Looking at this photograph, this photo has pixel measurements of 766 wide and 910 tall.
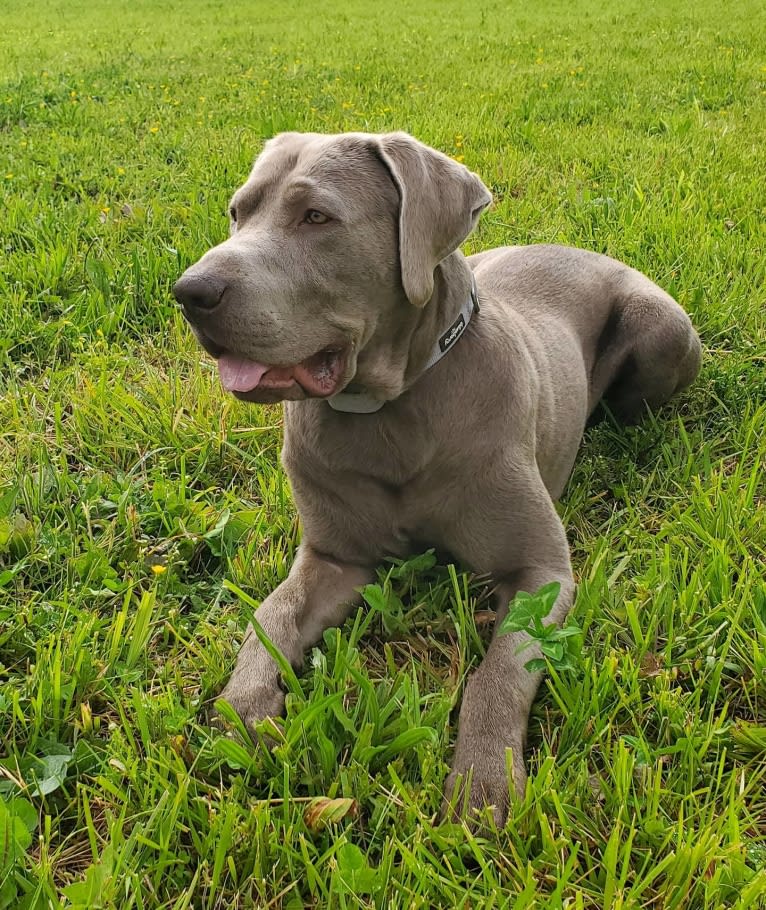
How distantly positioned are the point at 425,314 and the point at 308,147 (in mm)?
535

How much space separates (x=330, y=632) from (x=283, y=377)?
0.66 m

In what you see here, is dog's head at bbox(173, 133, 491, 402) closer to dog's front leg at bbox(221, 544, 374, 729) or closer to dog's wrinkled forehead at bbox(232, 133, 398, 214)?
dog's wrinkled forehead at bbox(232, 133, 398, 214)

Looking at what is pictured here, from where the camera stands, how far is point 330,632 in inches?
88.1

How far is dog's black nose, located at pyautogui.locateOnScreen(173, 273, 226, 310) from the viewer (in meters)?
1.92

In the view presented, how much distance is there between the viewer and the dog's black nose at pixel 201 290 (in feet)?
6.31

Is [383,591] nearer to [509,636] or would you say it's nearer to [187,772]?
[509,636]

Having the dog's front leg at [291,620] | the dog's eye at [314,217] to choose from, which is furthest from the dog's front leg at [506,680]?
the dog's eye at [314,217]

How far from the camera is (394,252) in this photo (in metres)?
2.17

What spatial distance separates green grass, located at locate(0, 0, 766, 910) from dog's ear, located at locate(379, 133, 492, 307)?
819mm

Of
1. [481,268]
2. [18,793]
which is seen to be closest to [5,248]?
[481,268]

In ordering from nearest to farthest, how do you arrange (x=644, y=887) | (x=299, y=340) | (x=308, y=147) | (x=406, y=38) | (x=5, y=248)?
(x=644, y=887), (x=299, y=340), (x=308, y=147), (x=5, y=248), (x=406, y=38)

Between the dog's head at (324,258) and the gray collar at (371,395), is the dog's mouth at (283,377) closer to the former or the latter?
the dog's head at (324,258)

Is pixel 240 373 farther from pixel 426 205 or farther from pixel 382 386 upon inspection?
pixel 426 205

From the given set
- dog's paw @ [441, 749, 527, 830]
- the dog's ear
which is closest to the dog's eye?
the dog's ear
